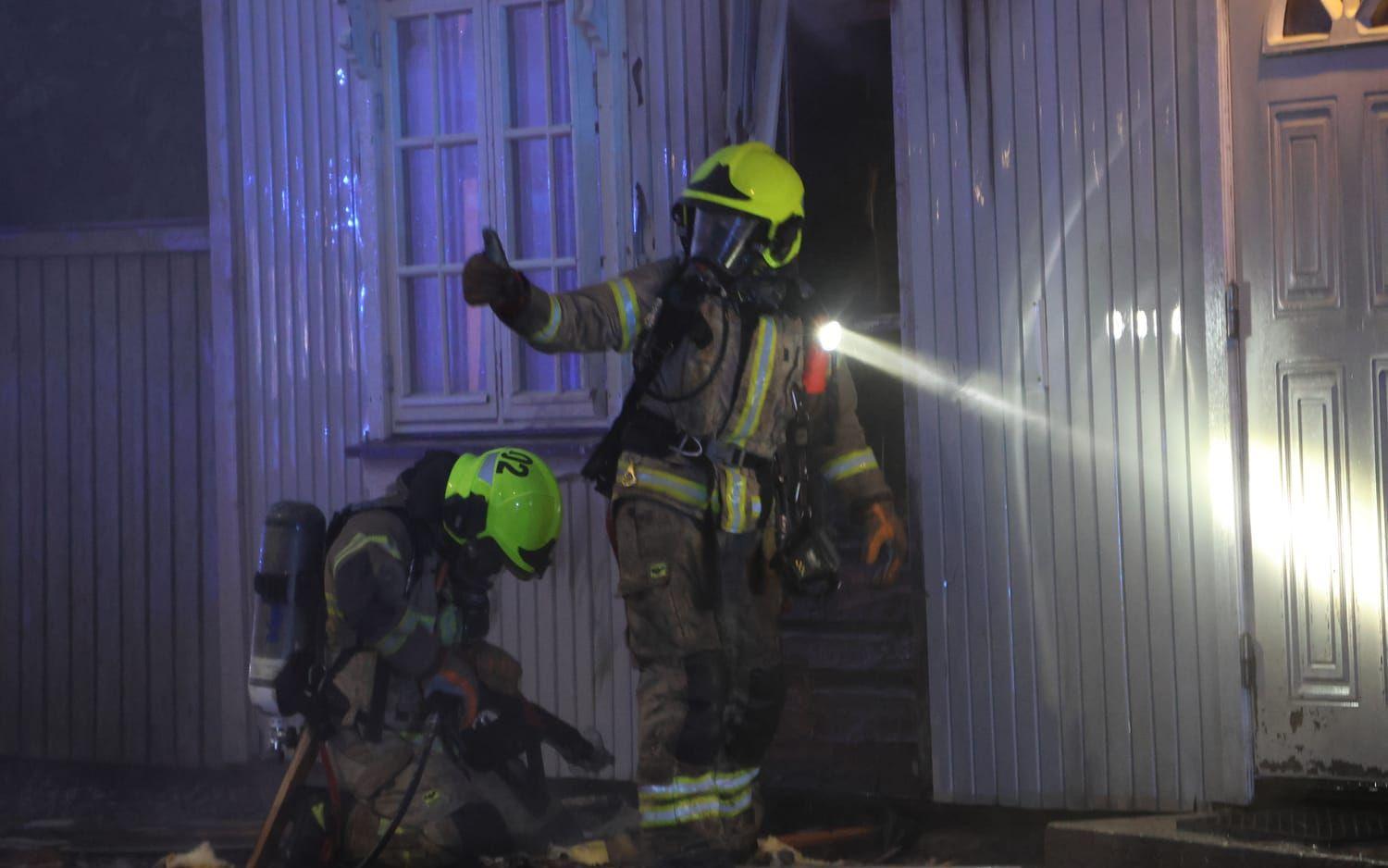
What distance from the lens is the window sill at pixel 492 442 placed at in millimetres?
5930

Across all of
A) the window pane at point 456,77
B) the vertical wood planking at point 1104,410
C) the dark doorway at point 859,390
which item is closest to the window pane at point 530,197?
the window pane at point 456,77

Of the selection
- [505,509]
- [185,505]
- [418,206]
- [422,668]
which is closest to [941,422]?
[505,509]

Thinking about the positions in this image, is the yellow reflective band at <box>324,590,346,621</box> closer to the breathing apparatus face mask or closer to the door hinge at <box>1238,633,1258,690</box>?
the breathing apparatus face mask

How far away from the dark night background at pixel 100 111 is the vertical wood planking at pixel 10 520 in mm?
1088

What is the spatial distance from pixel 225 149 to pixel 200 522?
1872 mm

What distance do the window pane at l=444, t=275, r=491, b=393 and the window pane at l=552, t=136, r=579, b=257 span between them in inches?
19.2

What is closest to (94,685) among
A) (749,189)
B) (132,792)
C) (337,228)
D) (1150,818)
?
(132,792)

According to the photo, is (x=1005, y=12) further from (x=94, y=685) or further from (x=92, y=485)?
(x=94, y=685)

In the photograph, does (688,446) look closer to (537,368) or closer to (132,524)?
(537,368)

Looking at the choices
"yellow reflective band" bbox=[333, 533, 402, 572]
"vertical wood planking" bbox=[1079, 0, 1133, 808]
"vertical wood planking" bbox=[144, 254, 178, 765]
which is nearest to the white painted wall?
"vertical wood planking" bbox=[144, 254, 178, 765]

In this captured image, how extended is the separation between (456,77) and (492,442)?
1.71 m

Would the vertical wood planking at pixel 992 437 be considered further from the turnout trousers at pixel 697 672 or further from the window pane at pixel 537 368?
the window pane at pixel 537 368

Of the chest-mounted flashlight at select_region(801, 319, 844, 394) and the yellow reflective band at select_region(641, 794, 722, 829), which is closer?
the yellow reflective band at select_region(641, 794, 722, 829)

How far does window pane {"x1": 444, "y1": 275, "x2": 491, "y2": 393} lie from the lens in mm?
6242
